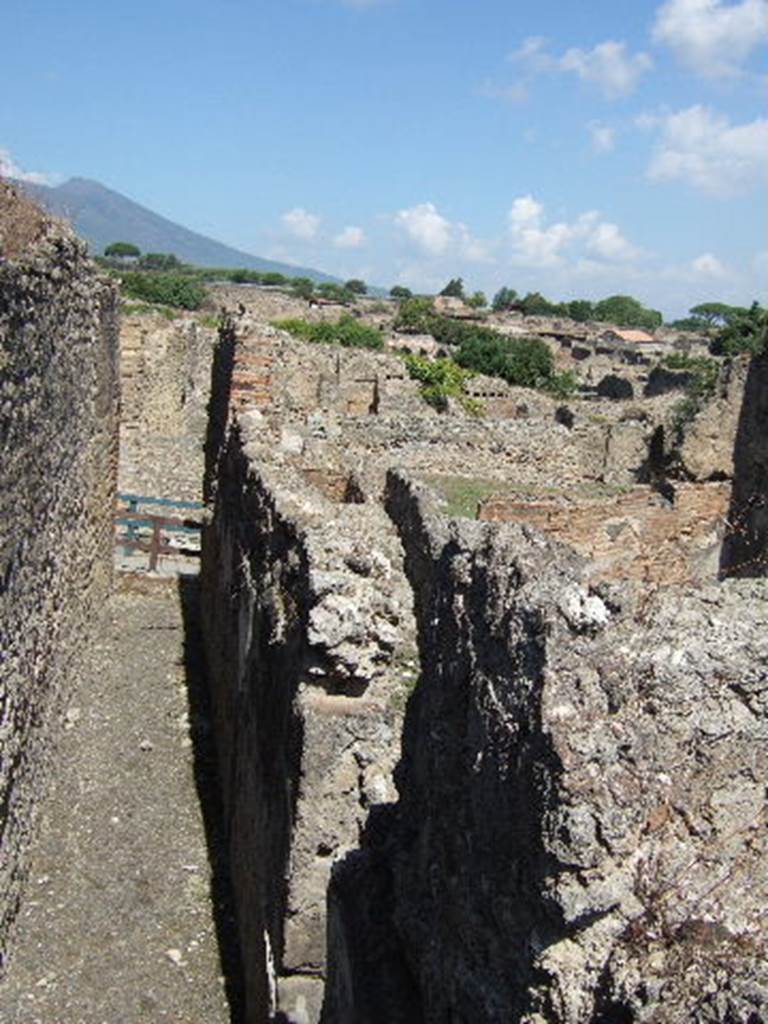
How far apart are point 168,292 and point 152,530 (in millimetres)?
52553

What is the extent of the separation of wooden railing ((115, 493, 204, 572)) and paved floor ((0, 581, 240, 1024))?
12.1 ft

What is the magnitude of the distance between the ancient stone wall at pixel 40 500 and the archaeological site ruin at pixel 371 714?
0.04 metres

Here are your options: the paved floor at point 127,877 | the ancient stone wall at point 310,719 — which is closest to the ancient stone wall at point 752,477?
the ancient stone wall at point 310,719

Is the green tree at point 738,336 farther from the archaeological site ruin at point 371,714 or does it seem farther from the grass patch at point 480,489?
the archaeological site ruin at point 371,714

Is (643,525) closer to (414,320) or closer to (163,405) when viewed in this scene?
(163,405)

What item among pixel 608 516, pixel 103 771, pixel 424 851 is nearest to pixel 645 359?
pixel 608 516

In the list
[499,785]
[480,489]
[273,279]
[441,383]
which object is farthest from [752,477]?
[273,279]

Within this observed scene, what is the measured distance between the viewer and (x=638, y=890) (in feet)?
6.50

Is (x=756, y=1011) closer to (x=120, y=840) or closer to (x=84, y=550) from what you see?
(x=120, y=840)

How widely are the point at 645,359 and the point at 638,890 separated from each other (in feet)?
201

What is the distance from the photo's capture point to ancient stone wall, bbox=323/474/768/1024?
1.95 meters

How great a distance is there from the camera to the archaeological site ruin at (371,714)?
200 cm

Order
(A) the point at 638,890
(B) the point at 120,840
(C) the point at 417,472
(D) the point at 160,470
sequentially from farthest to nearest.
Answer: (D) the point at 160,470
(C) the point at 417,472
(B) the point at 120,840
(A) the point at 638,890

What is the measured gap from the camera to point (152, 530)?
48.4 ft
